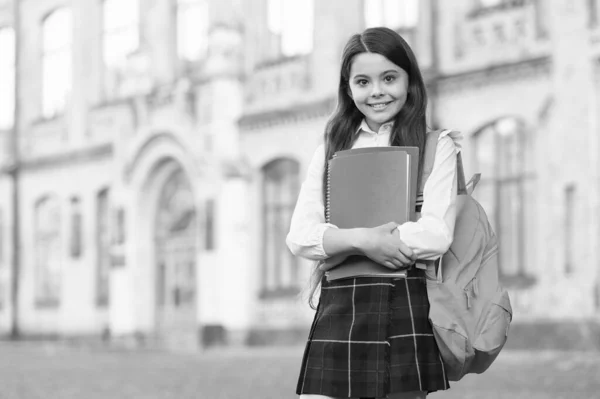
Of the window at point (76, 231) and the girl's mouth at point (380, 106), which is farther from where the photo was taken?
the window at point (76, 231)

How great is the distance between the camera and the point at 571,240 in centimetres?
1545

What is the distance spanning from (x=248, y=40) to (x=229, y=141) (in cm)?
216

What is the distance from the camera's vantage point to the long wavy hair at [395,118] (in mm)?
2986

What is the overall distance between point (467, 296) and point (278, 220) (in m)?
18.2

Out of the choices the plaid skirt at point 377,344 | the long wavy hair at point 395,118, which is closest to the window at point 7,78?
the long wavy hair at point 395,118

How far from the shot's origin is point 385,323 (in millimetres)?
2881

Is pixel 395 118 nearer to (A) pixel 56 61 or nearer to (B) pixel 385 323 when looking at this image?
(B) pixel 385 323

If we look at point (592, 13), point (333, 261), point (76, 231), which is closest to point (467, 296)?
point (333, 261)

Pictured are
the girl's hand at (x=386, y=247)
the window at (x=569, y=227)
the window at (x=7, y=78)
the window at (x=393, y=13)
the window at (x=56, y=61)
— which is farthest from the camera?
the window at (x=7, y=78)

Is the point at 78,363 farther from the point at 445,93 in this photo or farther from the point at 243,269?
the point at 445,93

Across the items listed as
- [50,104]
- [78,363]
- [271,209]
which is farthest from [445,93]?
[50,104]

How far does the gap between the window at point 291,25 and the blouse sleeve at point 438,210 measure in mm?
17783

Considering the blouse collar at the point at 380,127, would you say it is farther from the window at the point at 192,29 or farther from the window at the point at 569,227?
the window at the point at 192,29

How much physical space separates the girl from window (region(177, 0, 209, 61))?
20.2 metres
